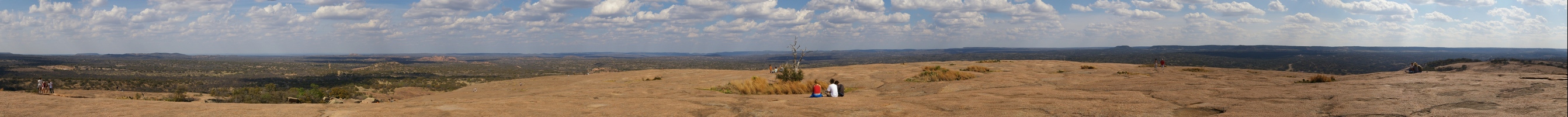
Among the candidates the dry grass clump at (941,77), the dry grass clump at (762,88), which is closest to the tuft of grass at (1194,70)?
the dry grass clump at (941,77)

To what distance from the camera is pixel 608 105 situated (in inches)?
574

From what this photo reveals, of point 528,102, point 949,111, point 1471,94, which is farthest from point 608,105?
point 1471,94

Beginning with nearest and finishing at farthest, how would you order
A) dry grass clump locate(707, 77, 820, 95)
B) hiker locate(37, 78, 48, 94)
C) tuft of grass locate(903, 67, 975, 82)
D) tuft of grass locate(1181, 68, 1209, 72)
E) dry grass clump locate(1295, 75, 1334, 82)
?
dry grass clump locate(707, 77, 820, 95) < dry grass clump locate(1295, 75, 1334, 82) < tuft of grass locate(903, 67, 975, 82) < hiker locate(37, 78, 48, 94) < tuft of grass locate(1181, 68, 1209, 72)

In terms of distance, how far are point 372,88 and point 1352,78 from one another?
38.8m

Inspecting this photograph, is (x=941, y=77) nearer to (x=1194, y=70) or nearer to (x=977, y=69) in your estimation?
(x=977, y=69)

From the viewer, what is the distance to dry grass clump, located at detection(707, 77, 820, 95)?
20.3 metres

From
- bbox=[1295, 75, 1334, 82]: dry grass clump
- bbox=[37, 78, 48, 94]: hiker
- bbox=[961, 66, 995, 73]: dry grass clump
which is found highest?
bbox=[1295, 75, 1334, 82]: dry grass clump

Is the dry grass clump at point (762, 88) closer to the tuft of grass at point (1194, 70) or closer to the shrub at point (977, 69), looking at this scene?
the shrub at point (977, 69)

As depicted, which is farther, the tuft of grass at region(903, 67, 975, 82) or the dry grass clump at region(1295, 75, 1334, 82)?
the tuft of grass at region(903, 67, 975, 82)

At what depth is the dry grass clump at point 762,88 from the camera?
20.3 m

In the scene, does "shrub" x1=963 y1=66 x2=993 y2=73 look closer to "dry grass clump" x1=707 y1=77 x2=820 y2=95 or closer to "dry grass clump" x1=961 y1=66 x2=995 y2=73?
"dry grass clump" x1=961 y1=66 x2=995 y2=73

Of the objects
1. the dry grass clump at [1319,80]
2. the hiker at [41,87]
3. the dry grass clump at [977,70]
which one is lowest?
the hiker at [41,87]

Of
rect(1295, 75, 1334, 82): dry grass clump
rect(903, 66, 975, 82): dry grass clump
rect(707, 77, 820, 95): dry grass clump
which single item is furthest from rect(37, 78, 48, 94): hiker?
rect(1295, 75, 1334, 82): dry grass clump

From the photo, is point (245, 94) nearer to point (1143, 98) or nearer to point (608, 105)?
point (608, 105)
